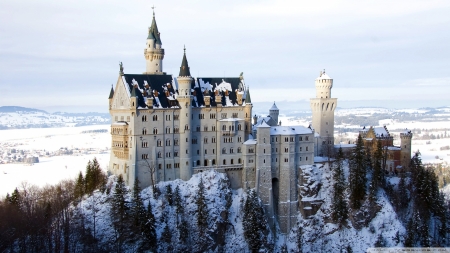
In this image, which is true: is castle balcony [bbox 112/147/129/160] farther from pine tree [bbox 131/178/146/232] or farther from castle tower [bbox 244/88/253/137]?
castle tower [bbox 244/88/253/137]

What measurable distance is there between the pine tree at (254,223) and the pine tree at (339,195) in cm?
1230

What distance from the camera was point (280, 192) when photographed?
95062mm

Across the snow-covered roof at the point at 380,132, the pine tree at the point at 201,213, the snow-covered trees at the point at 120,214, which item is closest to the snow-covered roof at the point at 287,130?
the pine tree at the point at 201,213

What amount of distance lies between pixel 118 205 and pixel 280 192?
2879cm

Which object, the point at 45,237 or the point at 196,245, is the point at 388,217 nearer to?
the point at 196,245

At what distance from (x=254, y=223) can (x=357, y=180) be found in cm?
2000

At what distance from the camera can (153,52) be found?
100 m

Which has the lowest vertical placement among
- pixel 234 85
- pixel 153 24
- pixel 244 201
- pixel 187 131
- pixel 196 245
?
pixel 196 245

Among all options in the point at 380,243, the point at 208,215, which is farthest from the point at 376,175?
the point at 208,215

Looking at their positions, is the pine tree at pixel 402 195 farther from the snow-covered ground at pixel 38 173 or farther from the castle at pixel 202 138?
the snow-covered ground at pixel 38 173

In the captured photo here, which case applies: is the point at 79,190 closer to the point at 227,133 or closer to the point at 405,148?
the point at 227,133

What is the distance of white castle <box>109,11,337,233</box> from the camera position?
89.8 meters

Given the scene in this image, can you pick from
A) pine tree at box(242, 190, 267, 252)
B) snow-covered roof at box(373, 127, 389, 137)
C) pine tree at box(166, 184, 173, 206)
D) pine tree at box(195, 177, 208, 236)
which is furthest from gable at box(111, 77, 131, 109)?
snow-covered roof at box(373, 127, 389, 137)

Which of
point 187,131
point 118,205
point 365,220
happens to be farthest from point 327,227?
point 118,205
